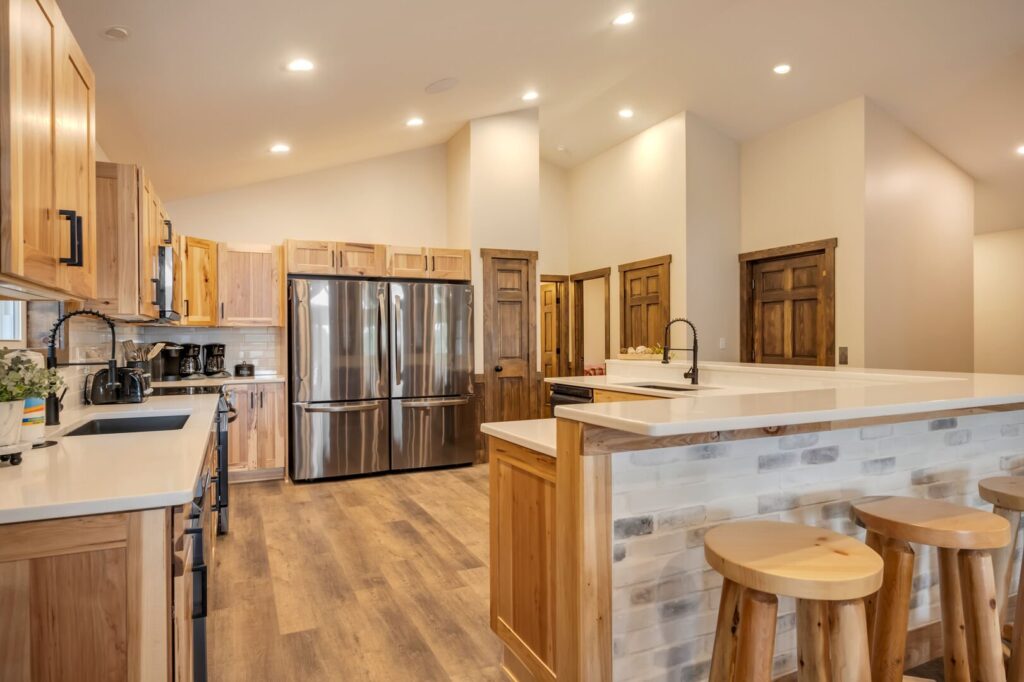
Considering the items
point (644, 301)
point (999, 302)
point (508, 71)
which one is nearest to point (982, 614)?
point (508, 71)

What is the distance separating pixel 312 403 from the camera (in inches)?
203

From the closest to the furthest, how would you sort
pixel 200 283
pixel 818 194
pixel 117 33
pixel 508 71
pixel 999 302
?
pixel 117 33
pixel 508 71
pixel 200 283
pixel 818 194
pixel 999 302

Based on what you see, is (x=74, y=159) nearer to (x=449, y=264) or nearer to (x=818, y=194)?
(x=449, y=264)

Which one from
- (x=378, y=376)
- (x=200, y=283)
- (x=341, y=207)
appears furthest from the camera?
(x=341, y=207)

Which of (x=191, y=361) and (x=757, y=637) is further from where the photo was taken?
(x=191, y=361)

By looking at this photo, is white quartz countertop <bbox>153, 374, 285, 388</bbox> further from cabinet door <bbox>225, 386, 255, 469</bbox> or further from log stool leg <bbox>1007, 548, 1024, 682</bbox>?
log stool leg <bbox>1007, 548, 1024, 682</bbox>

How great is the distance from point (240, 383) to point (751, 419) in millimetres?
4565

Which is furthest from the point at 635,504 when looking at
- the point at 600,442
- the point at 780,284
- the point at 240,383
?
the point at 780,284

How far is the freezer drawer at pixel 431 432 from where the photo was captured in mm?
5457

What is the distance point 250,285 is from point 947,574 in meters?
5.12

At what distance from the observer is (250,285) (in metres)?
5.25

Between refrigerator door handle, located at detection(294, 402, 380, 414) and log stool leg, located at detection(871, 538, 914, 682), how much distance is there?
168 inches

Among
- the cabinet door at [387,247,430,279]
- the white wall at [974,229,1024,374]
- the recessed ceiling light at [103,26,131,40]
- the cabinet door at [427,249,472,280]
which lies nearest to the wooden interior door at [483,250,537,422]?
the cabinet door at [427,249,472,280]

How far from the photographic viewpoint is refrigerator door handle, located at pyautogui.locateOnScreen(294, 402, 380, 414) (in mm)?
5141
